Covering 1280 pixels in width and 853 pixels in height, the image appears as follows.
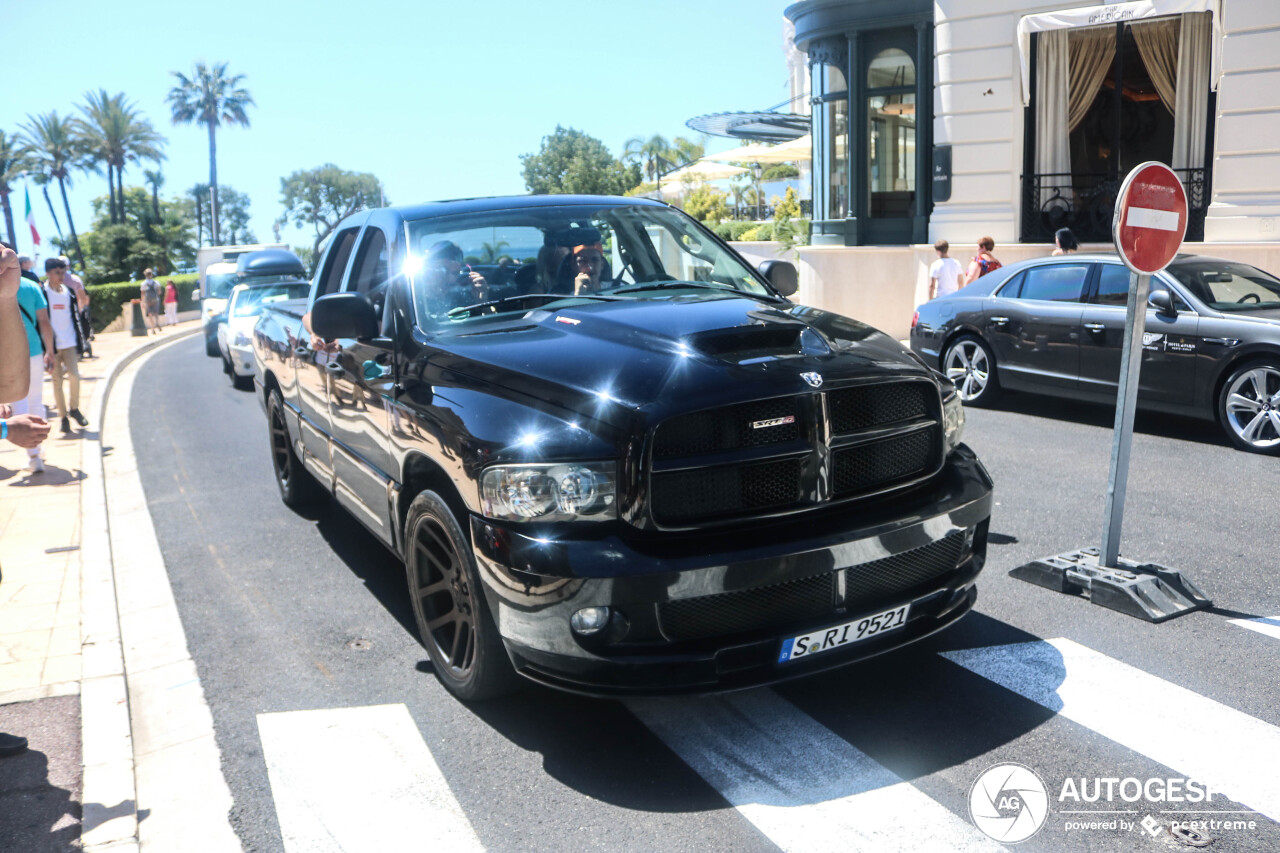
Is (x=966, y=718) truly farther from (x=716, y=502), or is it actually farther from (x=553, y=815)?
(x=553, y=815)

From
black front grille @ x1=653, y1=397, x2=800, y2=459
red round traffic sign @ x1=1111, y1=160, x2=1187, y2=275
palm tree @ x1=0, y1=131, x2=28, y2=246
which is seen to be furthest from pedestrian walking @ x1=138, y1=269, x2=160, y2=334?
palm tree @ x1=0, y1=131, x2=28, y2=246

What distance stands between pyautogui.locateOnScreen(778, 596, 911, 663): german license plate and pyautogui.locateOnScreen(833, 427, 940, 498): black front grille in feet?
1.43

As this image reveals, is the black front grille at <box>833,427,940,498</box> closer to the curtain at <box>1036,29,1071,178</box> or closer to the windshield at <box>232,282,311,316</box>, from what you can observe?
the windshield at <box>232,282,311,316</box>

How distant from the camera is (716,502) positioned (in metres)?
3.69

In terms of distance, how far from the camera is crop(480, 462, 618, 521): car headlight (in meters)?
3.62

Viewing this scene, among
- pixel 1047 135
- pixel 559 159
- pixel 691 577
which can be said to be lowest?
pixel 691 577

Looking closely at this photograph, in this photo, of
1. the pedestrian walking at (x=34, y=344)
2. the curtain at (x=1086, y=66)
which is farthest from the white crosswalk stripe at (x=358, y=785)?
the curtain at (x=1086, y=66)

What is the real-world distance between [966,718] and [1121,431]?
199 centimetres

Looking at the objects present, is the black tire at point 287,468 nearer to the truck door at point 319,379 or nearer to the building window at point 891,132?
the truck door at point 319,379

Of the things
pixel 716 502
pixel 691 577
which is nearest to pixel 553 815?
pixel 691 577

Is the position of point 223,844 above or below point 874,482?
below

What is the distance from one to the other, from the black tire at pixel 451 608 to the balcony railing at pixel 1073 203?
14396mm

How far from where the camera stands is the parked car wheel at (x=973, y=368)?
35.8 feet

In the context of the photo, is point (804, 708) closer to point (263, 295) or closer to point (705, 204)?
point (263, 295)
